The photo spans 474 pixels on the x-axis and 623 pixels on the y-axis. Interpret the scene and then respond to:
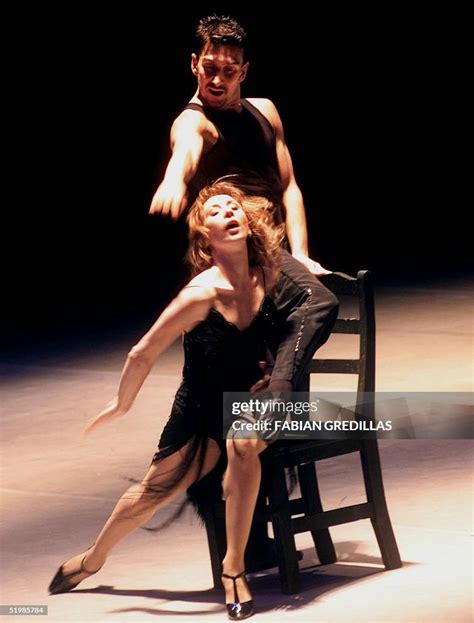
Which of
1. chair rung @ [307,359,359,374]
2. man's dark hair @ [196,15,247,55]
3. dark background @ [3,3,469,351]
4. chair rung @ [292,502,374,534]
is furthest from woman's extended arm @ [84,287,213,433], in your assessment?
dark background @ [3,3,469,351]

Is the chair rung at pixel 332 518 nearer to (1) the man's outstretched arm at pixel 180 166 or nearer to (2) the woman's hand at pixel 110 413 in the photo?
(2) the woman's hand at pixel 110 413

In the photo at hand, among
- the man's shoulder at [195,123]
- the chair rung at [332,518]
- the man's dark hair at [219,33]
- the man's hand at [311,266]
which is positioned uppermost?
the man's dark hair at [219,33]

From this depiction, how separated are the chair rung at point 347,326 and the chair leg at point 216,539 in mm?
744

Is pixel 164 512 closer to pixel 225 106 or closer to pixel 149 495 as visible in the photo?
pixel 149 495

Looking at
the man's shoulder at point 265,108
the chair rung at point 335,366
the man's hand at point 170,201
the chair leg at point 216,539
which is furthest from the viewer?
the man's shoulder at point 265,108

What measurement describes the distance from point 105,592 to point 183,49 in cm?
794

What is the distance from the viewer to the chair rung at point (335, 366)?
5.44 meters

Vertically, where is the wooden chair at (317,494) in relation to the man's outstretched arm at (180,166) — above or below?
below

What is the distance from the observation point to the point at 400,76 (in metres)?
13.8

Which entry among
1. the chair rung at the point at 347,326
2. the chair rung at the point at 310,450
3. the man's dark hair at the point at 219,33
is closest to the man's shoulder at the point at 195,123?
the man's dark hair at the point at 219,33

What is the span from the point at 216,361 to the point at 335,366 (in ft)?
2.01

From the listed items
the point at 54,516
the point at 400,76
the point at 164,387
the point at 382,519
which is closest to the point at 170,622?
the point at 382,519

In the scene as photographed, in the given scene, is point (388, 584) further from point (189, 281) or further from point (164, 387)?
point (164, 387)

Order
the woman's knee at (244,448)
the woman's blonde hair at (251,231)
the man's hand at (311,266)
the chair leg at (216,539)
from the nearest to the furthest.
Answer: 1. the woman's knee at (244,448)
2. the woman's blonde hair at (251,231)
3. the chair leg at (216,539)
4. the man's hand at (311,266)
